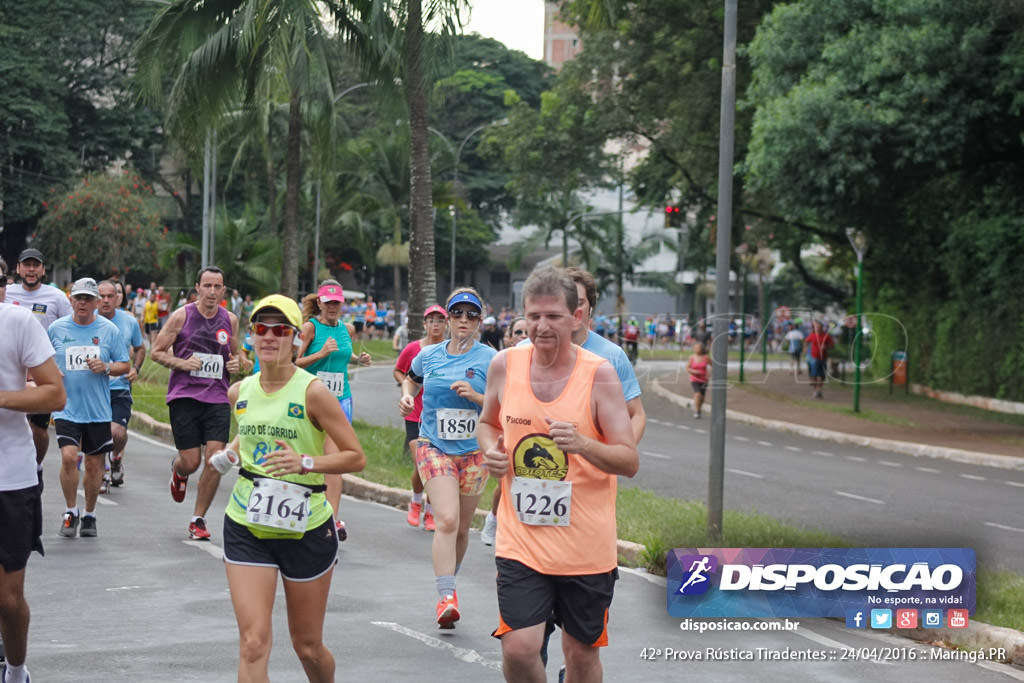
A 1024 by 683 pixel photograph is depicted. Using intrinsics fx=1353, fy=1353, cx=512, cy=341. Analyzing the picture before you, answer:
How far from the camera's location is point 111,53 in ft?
173

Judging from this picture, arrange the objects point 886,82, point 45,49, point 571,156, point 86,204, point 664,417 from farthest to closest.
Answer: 1. point 45,49
2. point 86,204
3. point 571,156
4. point 664,417
5. point 886,82

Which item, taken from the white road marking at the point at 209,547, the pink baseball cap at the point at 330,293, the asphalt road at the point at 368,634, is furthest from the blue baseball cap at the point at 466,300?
the white road marking at the point at 209,547

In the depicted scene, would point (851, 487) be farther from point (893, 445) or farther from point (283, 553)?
point (283, 553)

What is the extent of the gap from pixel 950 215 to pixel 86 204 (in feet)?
97.2

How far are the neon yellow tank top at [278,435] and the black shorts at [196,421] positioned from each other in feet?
15.6

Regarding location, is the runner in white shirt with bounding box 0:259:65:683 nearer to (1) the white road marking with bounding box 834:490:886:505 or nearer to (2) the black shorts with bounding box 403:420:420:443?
(2) the black shorts with bounding box 403:420:420:443

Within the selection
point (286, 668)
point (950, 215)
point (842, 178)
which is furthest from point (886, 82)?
point (286, 668)

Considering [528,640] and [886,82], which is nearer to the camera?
[528,640]

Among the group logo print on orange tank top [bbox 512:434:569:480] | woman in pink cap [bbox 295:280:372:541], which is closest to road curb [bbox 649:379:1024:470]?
woman in pink cap [bbox 295:280:372:541]

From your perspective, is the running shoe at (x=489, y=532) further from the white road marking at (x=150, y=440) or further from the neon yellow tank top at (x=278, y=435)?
the white road marking at (x=150, y=440)

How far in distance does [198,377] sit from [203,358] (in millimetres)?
165

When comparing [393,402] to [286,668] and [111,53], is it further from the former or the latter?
[111,53]

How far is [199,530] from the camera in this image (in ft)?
32.2

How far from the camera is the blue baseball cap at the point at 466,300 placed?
8.20m
